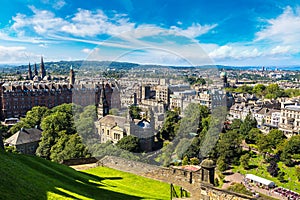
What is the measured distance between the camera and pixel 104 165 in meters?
14.7

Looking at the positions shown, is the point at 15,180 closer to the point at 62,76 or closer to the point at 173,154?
the point at 173,154

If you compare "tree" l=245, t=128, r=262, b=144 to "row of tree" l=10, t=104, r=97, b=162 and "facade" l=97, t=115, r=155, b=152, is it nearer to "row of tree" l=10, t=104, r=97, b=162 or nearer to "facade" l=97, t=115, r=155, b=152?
"facade" l=97, t=115, r=155, b=152

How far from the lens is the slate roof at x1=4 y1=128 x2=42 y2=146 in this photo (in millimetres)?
29344

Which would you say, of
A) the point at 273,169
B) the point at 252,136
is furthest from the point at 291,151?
the point at 252,136

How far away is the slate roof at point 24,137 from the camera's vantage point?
2934cm

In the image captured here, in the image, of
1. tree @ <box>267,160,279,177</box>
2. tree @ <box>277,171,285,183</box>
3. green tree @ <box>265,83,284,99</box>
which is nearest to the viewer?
tree @ <box>277,171,285,183</box>

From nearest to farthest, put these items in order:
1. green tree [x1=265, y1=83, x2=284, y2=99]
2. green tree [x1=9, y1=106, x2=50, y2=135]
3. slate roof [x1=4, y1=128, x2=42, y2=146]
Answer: slate roof [x1=4, y1=128, x2=42, y2=146], green tree [x1=9, y1=106, x2=50, y2=135], green tree [x1=265, y1=83, x2=284, y2=99]

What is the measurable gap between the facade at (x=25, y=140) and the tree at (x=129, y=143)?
1287 centimetres

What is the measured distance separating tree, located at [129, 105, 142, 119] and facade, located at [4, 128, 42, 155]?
12674 mm

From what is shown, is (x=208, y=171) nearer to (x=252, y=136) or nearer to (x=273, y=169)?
(x=273, y=169)

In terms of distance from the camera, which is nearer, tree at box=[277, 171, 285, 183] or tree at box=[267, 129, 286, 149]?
tree at box=[277, 171, 285, 183]

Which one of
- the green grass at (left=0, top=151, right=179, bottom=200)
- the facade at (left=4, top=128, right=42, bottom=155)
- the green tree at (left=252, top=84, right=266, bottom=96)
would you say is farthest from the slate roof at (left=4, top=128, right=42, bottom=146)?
the green tree at (left=252, top=84, right=266, bottom=96)

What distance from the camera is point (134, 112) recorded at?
28.1 metres

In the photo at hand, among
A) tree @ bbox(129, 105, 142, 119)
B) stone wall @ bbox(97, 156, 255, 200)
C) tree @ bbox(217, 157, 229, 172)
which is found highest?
tree @ bbox(129, 105, 142, 119)
